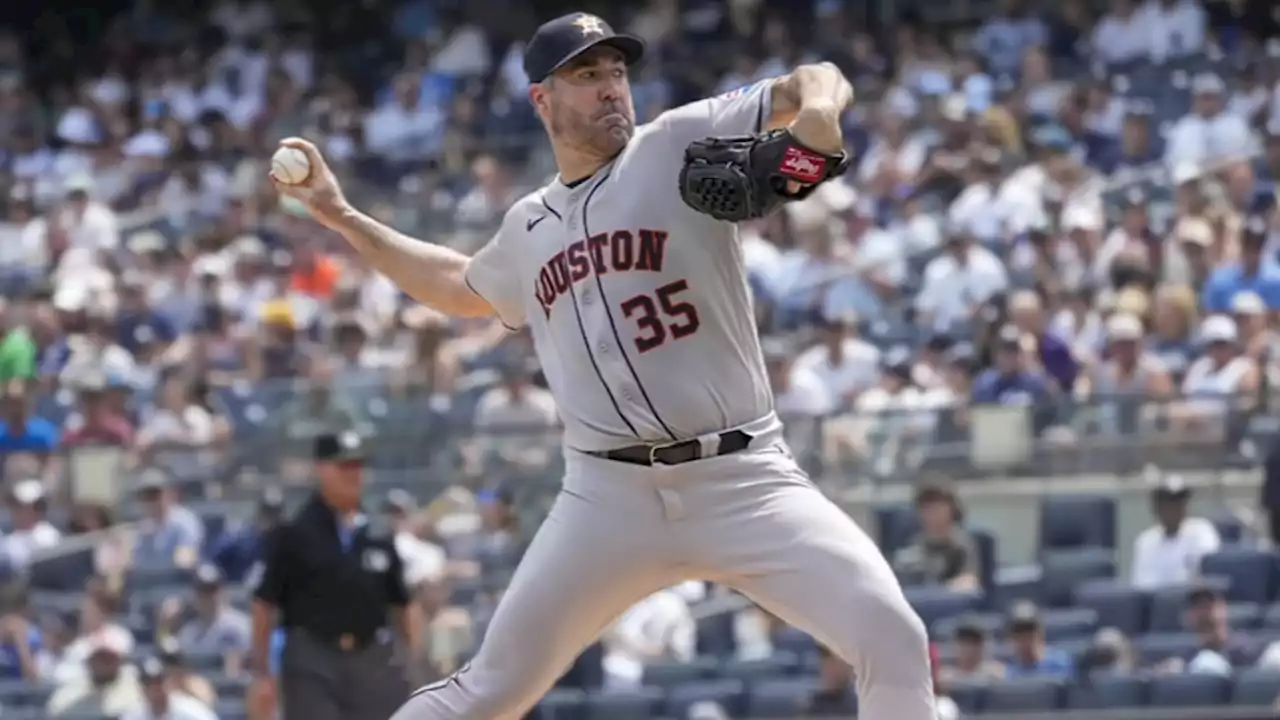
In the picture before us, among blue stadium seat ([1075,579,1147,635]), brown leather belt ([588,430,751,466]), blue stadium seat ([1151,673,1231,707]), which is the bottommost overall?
blue stadium seat ([1151,673,1231,707])

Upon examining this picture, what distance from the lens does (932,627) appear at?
1016 cm

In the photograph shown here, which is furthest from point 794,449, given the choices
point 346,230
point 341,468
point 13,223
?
point 13,223

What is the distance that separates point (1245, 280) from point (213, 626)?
201 inches

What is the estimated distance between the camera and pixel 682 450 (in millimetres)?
5172

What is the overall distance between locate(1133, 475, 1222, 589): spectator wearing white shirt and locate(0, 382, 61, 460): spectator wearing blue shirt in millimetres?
5992

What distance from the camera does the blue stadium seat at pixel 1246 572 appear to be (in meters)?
10.0

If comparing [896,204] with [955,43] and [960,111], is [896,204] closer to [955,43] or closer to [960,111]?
[960,111]

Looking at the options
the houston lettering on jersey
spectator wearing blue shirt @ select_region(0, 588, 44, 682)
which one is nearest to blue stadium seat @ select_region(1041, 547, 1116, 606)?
spectator wearing blue shirt @ select_region(0, 588, 44, 682)

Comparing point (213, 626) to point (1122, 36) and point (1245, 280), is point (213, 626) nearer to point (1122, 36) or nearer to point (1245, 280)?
point (1245, 280)

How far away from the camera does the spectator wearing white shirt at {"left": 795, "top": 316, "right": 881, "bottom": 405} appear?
1198 cm

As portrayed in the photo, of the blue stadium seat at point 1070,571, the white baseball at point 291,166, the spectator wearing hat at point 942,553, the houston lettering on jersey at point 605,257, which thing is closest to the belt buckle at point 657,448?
the houston lettering on jersey at point 605,257

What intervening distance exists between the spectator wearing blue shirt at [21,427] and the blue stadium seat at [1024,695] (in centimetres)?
592

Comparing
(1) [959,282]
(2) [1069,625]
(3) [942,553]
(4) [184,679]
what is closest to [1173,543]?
(2) [1069,625]

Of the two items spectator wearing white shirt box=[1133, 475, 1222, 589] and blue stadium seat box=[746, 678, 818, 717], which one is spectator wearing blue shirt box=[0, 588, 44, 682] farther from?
spectator wearing white shirt box=[1133, 475, 1222, 589]
